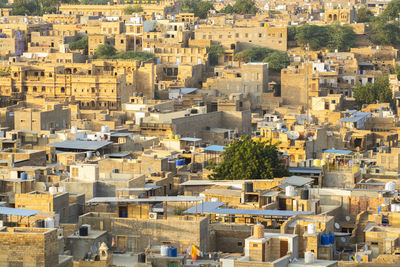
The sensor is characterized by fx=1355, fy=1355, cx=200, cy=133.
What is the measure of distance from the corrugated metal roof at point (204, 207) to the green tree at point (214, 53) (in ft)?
169

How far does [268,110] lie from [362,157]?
74.5 ft

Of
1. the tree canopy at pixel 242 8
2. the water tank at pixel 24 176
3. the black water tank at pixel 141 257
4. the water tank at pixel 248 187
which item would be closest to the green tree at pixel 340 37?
the tree canopy at pixel 242 8

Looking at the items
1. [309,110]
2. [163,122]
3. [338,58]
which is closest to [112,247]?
[163,122]

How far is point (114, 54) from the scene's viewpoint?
86.6 m

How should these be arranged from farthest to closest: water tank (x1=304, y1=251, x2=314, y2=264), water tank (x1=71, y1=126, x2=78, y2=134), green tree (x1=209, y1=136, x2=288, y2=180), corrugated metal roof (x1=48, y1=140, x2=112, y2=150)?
water tank (x1=71, y1=126, x2=78, y2=134) → corrugated metal roof (x1=48, y1=140, x2=112, y2=150) → green tree (x1=209, y1=136, x2=288, y2=180) → water tank (x1=304, y1=251, x2=314, y2=264)

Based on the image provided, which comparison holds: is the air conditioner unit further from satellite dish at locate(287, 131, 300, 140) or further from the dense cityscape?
satellite dish at locate(287, 131, 300, 140)

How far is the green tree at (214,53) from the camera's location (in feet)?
285

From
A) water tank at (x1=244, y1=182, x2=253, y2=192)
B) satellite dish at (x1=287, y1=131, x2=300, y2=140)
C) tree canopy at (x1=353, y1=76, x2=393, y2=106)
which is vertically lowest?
tree canopy at (x1=353, y1=76, x2=393, y2=106)

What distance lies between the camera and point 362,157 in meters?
49.6

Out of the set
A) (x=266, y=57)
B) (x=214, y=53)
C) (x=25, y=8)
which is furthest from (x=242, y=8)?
(x=266, y=57)

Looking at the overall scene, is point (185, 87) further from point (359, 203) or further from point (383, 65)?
point (359, 203)

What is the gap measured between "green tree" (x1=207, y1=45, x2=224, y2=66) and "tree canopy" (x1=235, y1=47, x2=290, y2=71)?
3.93ft

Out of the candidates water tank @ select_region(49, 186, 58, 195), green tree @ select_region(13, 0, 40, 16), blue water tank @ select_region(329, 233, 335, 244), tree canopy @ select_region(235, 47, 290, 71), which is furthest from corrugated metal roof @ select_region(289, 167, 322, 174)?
green tree @ select_region(13, 0, 40, 16)

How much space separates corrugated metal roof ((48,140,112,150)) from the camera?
49378 mm
